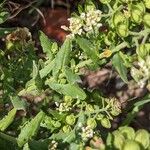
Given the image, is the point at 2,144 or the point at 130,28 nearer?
the point at 130,28

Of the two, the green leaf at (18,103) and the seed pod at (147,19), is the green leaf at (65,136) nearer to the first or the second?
the green leaf at (18,103)

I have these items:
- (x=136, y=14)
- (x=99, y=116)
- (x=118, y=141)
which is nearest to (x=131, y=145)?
(x=118, y=141)

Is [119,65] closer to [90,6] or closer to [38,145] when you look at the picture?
[90,6]

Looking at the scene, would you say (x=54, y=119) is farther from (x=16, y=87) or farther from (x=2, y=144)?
(x=16, y=87)

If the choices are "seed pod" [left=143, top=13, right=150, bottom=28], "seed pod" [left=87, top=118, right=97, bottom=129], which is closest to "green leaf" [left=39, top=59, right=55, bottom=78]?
"seed pod" [left=87, top=118, right=97, bottom=129]

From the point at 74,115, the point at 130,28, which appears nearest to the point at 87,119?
the point at 74,115

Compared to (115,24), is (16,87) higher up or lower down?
lower down

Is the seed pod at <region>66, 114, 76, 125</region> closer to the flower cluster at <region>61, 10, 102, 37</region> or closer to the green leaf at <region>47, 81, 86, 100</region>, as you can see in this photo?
the green leaf at <region>47, 81, 86, 100</region>
